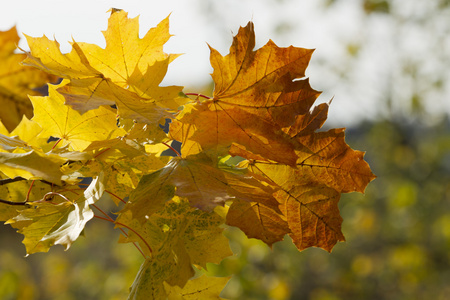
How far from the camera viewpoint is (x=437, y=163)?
4.69m

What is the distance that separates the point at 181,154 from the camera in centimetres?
53

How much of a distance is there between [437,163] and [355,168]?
183 inches

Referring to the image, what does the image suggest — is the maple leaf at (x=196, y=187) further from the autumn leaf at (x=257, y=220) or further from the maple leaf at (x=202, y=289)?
the maple leaf at (x=202, y=289)

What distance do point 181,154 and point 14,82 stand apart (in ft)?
2.21

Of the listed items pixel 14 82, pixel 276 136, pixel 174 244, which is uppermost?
pixel 276 136

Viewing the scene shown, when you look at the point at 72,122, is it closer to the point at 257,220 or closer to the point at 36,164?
the point at 36,164

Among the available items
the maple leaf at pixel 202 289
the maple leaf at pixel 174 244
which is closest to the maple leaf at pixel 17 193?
the maple leaf at pixel 174 244

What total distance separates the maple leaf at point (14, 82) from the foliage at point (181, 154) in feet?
1.45

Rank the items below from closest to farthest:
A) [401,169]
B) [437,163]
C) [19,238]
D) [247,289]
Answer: [247,289]
[437,163]
[401,169]
[19,238]

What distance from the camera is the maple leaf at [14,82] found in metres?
0.98

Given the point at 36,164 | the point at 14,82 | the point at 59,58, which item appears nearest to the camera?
the point at 36,164

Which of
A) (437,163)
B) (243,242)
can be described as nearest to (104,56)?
(243,242)

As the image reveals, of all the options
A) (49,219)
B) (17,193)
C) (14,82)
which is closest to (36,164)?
(49,219)

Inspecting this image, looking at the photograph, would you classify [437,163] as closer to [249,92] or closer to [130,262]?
[130,262]
